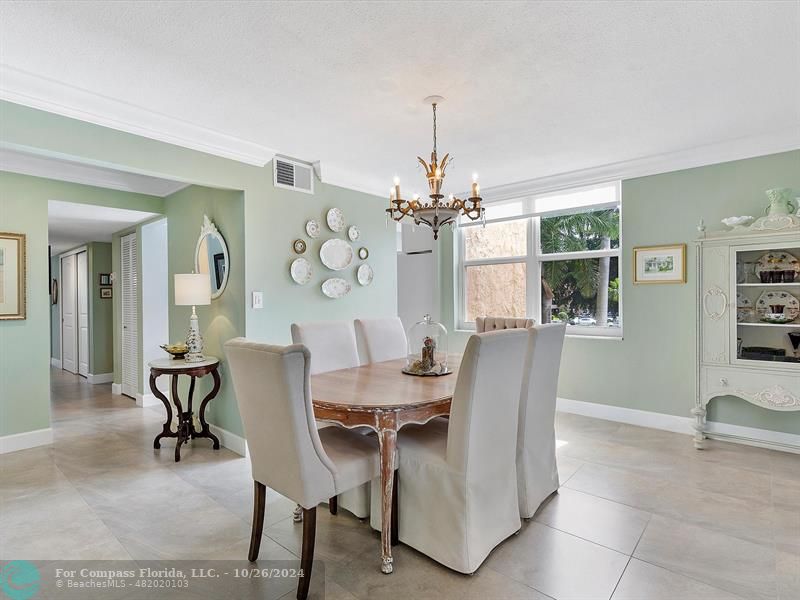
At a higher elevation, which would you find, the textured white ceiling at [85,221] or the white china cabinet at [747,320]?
the textured white ceiling at [85,221]

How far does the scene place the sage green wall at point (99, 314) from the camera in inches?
254

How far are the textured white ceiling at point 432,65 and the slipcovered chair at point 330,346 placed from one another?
1.42 meters

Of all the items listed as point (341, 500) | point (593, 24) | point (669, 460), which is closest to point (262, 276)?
point (341, 500)

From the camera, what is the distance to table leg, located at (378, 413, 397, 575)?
1922mm

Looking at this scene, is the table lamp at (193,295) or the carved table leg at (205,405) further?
the carved table leg at (205,405)

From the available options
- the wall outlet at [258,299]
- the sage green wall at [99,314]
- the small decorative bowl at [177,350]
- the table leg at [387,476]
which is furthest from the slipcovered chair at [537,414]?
the sage green wall at [99,314]

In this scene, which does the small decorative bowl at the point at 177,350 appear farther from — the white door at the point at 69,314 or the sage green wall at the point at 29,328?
the white door at the point at 69,314

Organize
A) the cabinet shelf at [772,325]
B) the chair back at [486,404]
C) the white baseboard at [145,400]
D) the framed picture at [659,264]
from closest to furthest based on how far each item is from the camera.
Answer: the chair back at [486,404] → the cabinet shelf at [772,325] → the framed picture at [659,264] → the white baseboard at [145,400]

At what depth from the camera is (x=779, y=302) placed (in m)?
3.32

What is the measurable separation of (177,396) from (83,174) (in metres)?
2.29

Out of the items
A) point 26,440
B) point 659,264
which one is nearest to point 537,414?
point 659,264

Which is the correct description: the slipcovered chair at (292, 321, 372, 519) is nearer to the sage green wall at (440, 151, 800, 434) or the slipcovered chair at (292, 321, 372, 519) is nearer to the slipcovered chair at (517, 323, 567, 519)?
the slipcovered chair at (517, 323, 567, 519)

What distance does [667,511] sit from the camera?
2430 millimetres

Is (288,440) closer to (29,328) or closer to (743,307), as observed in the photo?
(29,328)
